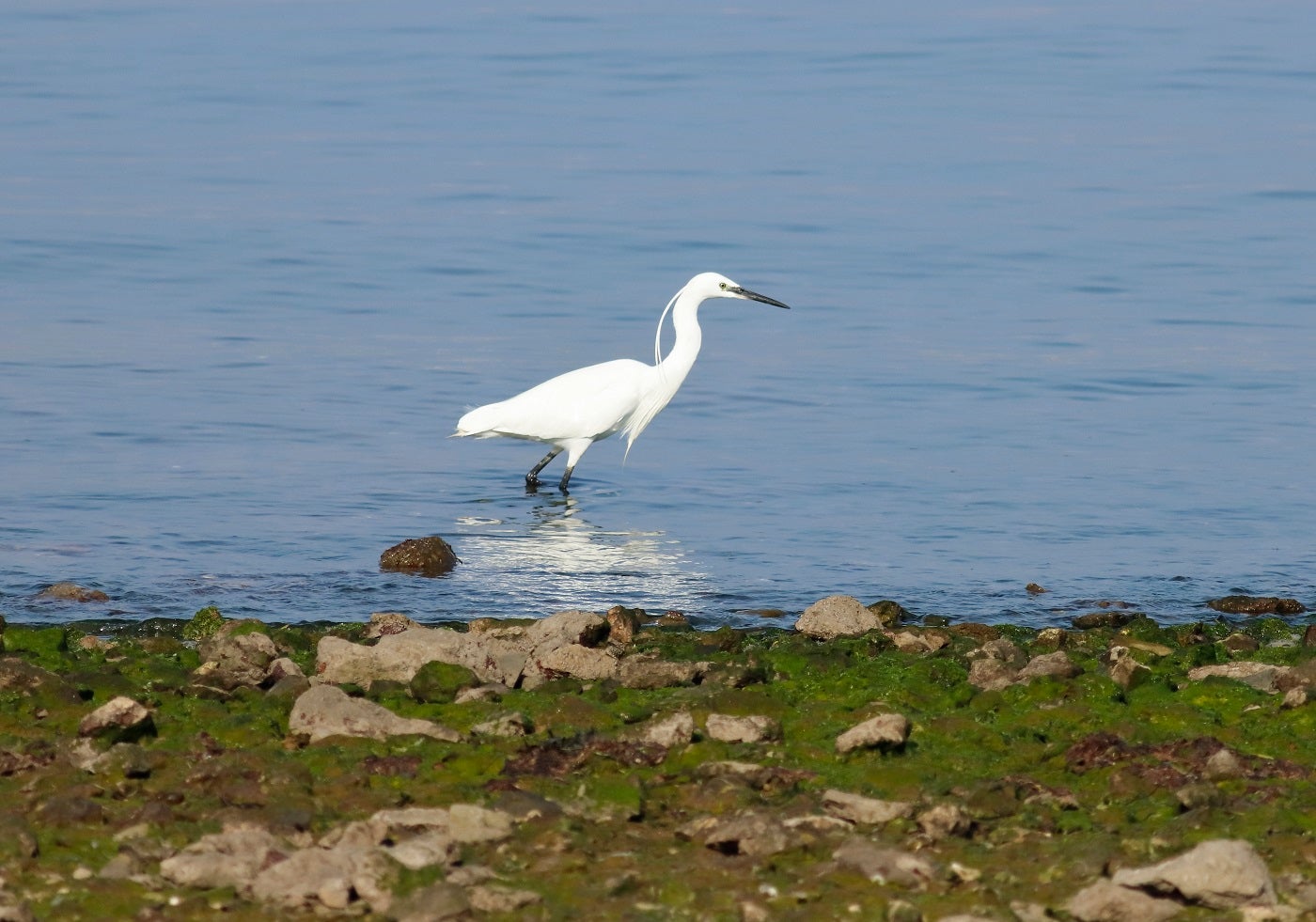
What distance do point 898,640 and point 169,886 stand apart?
4.37 m

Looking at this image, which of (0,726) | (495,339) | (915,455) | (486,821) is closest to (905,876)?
(486,821)

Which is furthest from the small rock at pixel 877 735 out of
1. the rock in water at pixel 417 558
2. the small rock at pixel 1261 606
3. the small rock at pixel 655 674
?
the rock in water at pixel 417 558

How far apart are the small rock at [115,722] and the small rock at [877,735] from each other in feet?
7.70

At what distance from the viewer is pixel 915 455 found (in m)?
14.9

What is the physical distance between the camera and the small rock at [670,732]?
6.72 meters

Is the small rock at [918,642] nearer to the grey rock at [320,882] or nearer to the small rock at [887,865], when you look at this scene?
the small rock at [887,865]

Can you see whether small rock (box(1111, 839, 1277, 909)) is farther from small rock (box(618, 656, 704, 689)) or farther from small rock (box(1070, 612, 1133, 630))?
small rock (box(1070, 612, 1133, 630))

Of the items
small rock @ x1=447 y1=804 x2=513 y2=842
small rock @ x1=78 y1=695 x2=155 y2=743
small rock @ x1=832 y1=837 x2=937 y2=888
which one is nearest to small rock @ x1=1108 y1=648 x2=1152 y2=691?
small rock @ x1=832 y1=837 x2=937 y2=888

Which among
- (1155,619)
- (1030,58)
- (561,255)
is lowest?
(1155,619)

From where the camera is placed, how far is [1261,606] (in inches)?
419

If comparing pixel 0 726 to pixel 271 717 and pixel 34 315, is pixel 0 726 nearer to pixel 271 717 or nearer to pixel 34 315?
pixel 271 717

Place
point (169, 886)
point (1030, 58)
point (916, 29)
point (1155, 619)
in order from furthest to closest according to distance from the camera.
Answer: point (916, 29) < point (1030, 58) < point (1155, 619) < point (169, 886)

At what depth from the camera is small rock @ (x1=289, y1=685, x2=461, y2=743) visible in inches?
267

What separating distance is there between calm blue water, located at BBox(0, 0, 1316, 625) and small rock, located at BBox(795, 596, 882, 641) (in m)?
0.93
